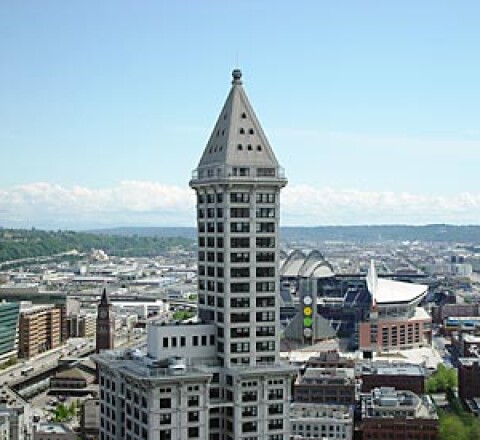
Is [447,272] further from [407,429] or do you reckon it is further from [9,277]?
[407,429]

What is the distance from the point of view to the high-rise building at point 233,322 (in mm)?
33250

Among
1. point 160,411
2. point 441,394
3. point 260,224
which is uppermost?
point 260,224

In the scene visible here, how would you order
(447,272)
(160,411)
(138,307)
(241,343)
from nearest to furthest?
(160,411)
(241,343)
(138,307)
(447,272)

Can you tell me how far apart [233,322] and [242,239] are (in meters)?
2.92

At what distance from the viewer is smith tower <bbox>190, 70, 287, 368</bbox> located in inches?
1334

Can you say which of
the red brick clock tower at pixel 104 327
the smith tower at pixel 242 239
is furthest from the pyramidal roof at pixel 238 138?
the red brick clock tower at pixel 104 327

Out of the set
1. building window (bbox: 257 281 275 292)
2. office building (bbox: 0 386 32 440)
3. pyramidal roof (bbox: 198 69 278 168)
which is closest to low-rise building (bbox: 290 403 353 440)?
office building (bbox: 0 386 32 440)

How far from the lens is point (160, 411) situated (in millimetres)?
31750

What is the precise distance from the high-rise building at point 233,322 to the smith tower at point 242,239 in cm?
4

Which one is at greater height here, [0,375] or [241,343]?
[241,343]

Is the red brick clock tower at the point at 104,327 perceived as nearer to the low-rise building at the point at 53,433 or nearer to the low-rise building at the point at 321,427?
the low-rise building at the point at 53,433

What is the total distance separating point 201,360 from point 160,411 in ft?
9.97

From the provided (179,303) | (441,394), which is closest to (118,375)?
(441,394)

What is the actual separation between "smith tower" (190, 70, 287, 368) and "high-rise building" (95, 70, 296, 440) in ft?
0.12
